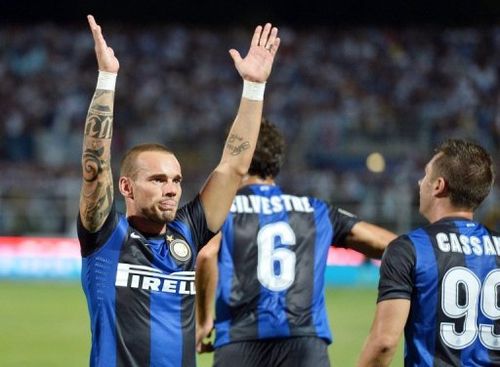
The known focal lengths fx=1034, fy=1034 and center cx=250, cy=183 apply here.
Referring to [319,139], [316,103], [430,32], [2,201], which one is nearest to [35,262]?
[2,201]

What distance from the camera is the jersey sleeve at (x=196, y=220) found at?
186 inches

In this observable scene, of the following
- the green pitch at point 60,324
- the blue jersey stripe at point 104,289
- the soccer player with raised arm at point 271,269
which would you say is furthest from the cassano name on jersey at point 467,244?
the green pitch at point 60,324

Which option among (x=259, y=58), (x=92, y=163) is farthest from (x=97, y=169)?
(x=259, y=58)

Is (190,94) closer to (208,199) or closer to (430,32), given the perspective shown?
(430,32)

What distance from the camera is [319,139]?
77.0ft

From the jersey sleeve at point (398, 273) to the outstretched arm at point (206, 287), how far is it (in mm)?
1781

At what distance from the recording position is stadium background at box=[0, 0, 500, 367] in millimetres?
19906

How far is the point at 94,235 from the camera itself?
4.38 metres

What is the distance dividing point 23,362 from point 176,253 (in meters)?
6.81

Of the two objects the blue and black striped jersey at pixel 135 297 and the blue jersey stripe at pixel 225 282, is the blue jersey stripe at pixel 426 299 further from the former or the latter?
the blue jersey stripe at pixel 225 282

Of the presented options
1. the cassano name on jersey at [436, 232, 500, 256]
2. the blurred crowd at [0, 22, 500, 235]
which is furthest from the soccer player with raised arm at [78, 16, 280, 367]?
the blurred crowd at [0, 22, 500, 235]

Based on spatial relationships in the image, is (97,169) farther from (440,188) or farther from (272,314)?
(272,314)

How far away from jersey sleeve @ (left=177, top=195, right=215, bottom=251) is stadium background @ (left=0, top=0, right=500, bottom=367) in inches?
395

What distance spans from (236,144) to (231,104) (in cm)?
2060
